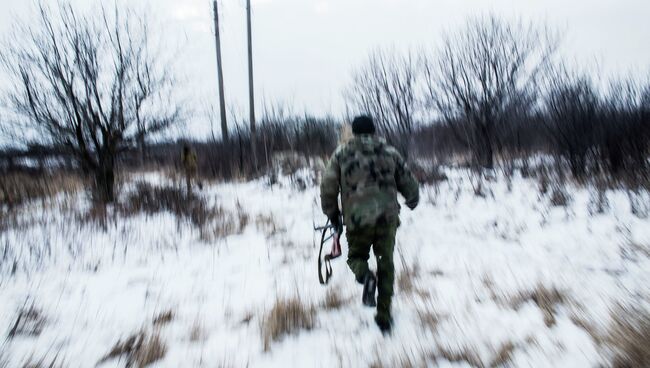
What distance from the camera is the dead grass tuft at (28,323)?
3.45 meters

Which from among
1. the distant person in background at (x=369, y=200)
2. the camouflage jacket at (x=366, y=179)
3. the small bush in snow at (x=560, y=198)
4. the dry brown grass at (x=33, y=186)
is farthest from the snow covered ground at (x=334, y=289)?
the dry brown grass at (x=33, y=186)

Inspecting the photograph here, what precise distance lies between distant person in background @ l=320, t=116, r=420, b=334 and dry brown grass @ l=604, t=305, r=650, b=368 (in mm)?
1559

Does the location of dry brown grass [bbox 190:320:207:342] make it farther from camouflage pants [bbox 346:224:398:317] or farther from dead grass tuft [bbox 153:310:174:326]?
camouflage pants [bbox 346:224:398:317]

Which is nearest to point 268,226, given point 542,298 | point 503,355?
point 542,298

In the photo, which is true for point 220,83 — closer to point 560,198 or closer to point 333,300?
point 560,198

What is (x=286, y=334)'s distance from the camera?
3.29 m

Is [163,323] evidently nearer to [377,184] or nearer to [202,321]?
[202,321]

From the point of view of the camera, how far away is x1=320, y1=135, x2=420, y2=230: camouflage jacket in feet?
10.7

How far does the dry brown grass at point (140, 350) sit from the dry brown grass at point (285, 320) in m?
0.82

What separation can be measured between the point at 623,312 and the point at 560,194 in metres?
4.09

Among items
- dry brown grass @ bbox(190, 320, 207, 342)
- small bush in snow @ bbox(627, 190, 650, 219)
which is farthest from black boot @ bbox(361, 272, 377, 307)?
small bush in snow @ bbox(627, 190, 650, 219)

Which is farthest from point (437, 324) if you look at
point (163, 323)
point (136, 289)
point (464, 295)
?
point (136, 289)

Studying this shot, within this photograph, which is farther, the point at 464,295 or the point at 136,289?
the point at 136,289

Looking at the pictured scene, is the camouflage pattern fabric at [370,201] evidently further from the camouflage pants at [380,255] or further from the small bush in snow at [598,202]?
the small bush in snow at [598,202]
